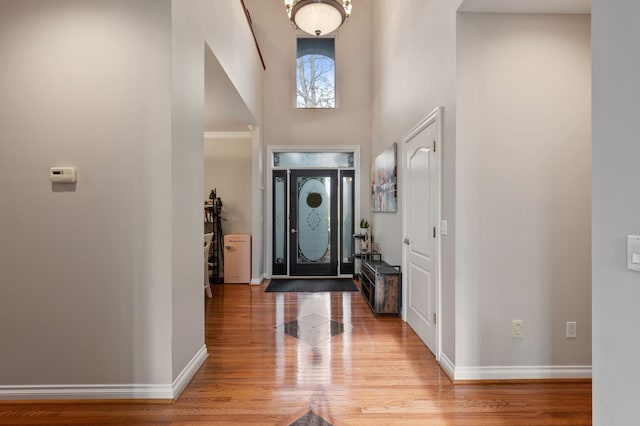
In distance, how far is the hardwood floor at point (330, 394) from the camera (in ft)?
6.14

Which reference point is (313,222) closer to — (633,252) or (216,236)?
(216,236)

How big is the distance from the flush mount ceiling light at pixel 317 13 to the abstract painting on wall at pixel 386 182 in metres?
1.59

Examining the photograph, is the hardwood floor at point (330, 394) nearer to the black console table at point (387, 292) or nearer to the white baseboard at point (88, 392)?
the white baseboard at point (88, 392)

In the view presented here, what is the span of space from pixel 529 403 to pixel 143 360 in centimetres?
245

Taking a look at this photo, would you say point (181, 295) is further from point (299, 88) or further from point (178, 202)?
point (299, 88)

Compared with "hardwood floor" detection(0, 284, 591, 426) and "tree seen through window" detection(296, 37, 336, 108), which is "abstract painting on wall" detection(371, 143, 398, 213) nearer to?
"hardwood floor" detection(0, 284, 591, 426)

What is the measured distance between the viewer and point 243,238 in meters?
5.53

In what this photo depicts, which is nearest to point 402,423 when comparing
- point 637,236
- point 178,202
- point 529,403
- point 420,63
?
point 529,403

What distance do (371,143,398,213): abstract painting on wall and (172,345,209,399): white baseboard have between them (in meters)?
2.60

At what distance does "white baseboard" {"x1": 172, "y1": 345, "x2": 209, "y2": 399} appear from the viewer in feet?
6.82

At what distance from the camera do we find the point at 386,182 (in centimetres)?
436

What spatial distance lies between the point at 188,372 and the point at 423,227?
2269 mm

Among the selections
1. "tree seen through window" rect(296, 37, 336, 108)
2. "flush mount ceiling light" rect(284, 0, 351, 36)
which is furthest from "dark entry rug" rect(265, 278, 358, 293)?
"flush mount ceiling light" rect(284, 0, 351, 36)

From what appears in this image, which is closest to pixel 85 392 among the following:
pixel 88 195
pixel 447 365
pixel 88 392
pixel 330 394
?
pixel 88 392
